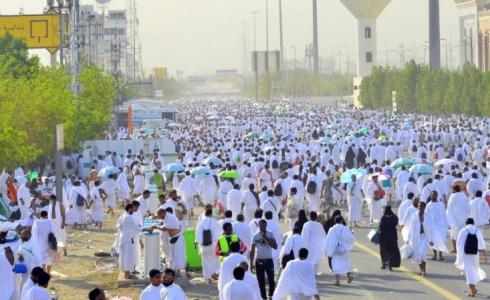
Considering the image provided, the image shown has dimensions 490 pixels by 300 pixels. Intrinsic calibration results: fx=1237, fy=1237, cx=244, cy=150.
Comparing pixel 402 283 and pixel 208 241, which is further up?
pixel 208 241

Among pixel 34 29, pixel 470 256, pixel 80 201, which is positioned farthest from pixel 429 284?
pixel 34 29

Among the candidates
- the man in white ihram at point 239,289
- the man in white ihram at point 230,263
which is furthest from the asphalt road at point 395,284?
the man in white ihram at point 239,289

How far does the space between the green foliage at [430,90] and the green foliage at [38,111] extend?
25691 millimetres

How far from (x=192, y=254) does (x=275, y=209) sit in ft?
7.35

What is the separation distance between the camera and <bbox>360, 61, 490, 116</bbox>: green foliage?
228 ft

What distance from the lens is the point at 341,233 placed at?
17.1 metres

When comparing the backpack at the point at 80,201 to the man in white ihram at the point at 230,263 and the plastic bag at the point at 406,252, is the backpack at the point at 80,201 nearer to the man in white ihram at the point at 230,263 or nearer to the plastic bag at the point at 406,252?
the plastic bag at the point at 406,252

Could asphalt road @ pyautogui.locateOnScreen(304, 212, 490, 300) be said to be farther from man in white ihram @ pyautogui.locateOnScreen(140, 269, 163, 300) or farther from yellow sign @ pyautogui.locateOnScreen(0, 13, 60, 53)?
yellow sign @ pyautogui.locateOnScreen(0, 13, 60, 53)

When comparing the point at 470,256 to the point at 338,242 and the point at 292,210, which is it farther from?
the point at 292,210

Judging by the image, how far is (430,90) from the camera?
80188 mm

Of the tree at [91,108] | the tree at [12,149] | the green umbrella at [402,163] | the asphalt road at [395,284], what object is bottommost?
the asphalt road at [395,284]

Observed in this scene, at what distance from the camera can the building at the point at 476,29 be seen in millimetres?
104188

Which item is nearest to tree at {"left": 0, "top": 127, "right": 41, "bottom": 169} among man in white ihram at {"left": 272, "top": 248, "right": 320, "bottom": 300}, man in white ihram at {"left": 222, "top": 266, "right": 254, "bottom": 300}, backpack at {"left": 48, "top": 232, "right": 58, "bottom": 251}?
backpack at {"left": 48, "top": 232, "right": 58, "bottom": 251}

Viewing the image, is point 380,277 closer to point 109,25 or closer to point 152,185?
point 152,185
